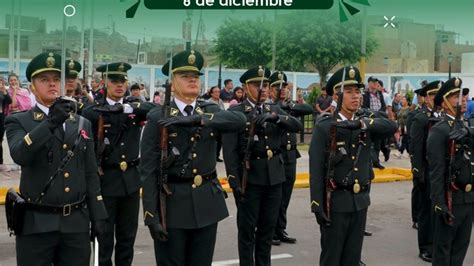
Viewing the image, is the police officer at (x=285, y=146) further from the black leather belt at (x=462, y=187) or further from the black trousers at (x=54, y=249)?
the black trousers at (x=54, y=249)

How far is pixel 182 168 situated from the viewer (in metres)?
4.59

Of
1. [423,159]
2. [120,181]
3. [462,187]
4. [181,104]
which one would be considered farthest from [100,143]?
[423,159]

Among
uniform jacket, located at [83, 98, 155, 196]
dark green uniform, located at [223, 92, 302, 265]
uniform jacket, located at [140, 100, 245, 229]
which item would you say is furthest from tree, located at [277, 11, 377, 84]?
uniform jacket, located at [140, 100, 245, 229]

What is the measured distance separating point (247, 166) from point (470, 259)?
9.23ft

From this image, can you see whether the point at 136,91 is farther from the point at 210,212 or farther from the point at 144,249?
the point at 210,212

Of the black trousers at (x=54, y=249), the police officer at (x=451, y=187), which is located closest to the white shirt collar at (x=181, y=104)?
the black trousers at (x=54, y=249)

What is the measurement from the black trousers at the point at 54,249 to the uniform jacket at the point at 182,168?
518 millimetres

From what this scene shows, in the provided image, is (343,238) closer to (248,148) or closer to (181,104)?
(248,148)

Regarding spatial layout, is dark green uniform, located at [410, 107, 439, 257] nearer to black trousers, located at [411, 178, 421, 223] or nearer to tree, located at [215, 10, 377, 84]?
black trousers, located at [411, 178, 421, 223]

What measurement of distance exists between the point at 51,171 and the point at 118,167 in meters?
1.73

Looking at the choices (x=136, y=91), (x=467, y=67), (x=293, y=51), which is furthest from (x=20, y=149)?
(x=467, y=67)

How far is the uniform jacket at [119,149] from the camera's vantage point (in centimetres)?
580

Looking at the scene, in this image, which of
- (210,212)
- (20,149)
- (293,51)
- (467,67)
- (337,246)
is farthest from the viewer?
(467,67)

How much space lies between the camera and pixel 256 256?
20.8 ft
